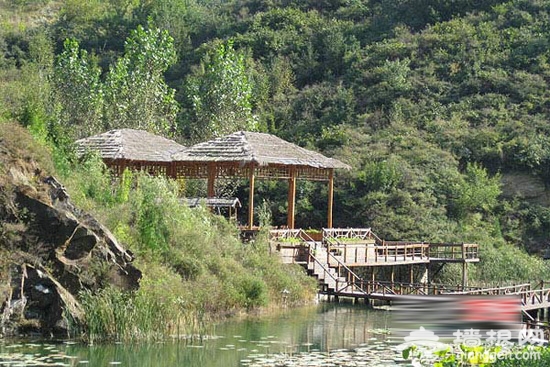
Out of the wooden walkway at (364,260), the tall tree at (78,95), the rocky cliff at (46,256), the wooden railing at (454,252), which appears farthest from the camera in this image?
the tall tree at (78,95)

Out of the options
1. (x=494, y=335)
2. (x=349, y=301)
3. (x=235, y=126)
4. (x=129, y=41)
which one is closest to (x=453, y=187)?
(x=235, y=126)

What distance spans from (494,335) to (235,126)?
33.3 meters

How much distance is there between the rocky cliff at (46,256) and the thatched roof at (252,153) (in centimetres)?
1073

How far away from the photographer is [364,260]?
105 ft

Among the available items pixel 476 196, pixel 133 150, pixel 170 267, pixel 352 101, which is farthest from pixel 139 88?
pixel 170 267

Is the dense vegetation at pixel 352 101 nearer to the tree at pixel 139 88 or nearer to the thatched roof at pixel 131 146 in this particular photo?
the tree at pixel 139 88

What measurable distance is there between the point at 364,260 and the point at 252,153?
4.95 meters

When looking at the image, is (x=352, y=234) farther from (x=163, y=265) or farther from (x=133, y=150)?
(x=163, y=265)

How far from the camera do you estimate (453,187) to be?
42062 mm

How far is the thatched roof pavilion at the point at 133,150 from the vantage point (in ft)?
110

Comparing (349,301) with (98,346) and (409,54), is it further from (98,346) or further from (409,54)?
(409,54)

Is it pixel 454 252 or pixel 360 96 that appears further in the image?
pixel 360 96

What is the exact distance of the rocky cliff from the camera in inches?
816

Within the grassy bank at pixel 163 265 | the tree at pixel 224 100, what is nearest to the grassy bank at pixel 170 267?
the grassy bank at pixel 163 265
